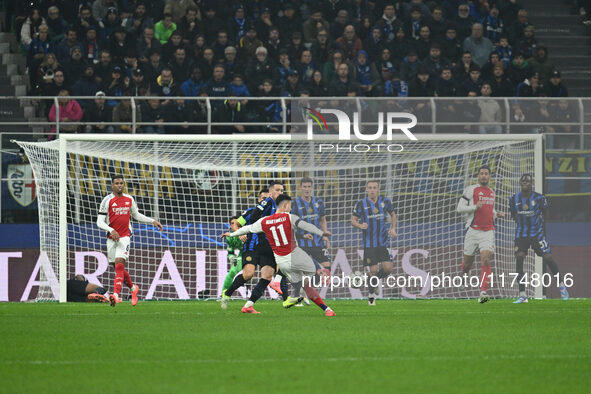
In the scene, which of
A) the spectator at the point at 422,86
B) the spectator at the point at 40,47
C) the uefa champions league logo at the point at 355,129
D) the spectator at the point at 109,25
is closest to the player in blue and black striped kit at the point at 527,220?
the uefa champions league logo at the point at 355,129

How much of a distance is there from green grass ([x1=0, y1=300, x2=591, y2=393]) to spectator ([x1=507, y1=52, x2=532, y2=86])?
27.1 feet

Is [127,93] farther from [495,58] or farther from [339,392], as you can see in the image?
[339,392]

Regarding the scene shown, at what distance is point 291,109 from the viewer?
17.3 m

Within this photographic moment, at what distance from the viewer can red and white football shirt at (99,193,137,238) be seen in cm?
1473

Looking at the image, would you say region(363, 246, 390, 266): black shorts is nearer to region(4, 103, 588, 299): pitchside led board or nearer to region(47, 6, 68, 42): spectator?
region(4, 103, 588, 299): pitchside led board

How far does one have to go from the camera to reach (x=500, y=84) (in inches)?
773

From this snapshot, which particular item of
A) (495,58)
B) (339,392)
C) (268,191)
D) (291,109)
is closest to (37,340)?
(339,392)

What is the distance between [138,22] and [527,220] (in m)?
8.78

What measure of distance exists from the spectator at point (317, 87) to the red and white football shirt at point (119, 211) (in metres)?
5.27

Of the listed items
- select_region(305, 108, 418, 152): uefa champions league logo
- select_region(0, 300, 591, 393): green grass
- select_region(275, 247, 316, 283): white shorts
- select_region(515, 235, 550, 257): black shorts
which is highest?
select_region(305, 108, 418, 152): uefa champions league logo

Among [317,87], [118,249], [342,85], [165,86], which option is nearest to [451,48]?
[342,85]

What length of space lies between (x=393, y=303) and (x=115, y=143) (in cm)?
531

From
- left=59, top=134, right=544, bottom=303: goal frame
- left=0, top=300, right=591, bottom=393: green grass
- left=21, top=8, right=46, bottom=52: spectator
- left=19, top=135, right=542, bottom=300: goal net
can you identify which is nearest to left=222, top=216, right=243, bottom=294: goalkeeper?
left=19, top=135, right=542, bottom=300: goal net

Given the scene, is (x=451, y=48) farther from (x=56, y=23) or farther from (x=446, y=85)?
(x=56, y=23)
